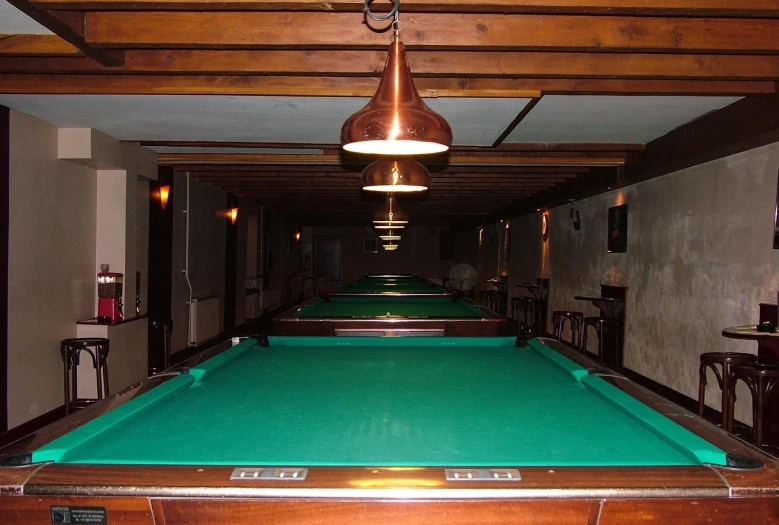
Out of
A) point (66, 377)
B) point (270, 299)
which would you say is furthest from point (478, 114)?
point (270, 299)

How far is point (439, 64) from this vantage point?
3.71 metres

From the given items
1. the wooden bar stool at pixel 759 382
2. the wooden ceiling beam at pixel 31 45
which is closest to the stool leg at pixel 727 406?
the wooden bar stool at pixel 759 382

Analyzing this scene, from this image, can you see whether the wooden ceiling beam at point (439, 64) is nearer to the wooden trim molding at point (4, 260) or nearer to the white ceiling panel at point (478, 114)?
the white ceiling panel at point (478, 114)

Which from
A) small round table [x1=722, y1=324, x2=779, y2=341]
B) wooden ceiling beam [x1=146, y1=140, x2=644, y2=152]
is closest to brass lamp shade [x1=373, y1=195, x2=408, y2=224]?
wooden ceiling beam [x1=146, y1=140, x2=644, y2=152]

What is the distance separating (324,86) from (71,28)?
1.45 metres

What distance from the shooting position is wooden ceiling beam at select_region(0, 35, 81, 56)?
11.3 ft

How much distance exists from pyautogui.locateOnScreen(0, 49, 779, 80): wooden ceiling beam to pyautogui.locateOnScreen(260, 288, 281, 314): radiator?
9934 millimetres

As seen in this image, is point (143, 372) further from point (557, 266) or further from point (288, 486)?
point (557, 266)

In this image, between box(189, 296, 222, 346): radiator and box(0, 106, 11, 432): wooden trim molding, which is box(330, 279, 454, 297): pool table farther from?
box(0, 106, 11, 432): wooden trim molding

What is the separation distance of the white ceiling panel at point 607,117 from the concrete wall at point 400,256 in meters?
14.7

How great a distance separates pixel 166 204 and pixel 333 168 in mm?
2003

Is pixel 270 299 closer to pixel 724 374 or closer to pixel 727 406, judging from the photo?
pixel 724 374

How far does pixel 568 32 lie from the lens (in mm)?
3225

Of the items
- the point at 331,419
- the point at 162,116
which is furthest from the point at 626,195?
the point at 331,419
